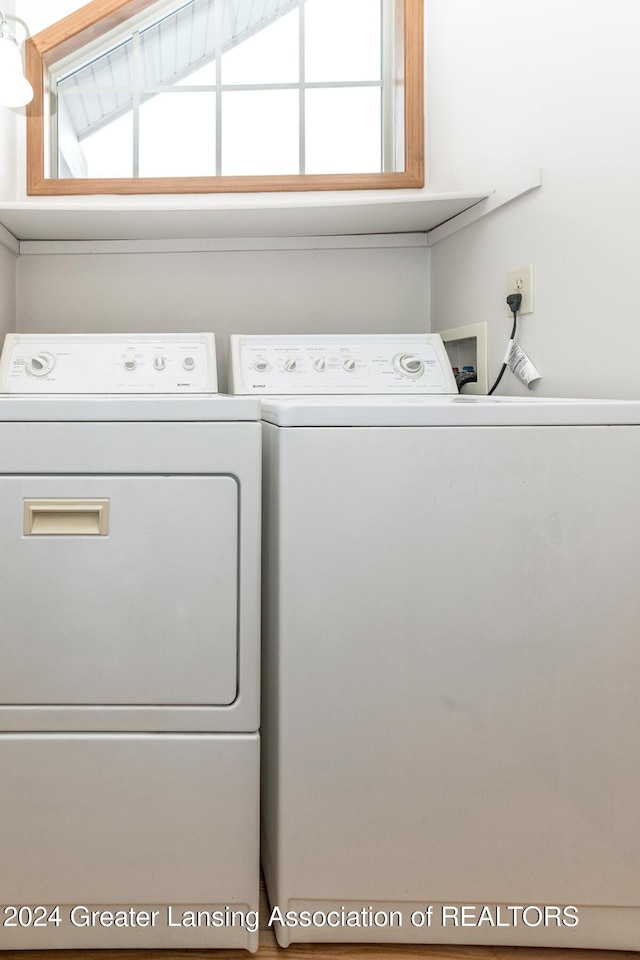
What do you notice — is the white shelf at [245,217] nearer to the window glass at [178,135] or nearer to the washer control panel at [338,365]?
the window glass at [178,135]

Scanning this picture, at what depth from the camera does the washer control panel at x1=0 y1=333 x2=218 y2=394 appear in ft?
5.54

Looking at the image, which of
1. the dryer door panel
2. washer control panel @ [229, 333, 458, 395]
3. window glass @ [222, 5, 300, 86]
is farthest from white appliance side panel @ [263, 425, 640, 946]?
window glass @ [222, 5, 300, 86]

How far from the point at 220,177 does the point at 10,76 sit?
55 centimetres

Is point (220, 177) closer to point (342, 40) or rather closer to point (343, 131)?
point (343, 131)

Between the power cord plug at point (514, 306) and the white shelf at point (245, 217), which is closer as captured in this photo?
the power cord plug at point (514, 306)

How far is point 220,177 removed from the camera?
6.18 feet

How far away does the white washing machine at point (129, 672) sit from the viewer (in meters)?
1.05

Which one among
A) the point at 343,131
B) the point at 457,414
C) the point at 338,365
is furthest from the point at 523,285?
the point at 343,131

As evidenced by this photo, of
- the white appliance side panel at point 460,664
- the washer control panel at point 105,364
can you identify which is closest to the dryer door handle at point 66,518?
the white appliance side panel at point 460,664

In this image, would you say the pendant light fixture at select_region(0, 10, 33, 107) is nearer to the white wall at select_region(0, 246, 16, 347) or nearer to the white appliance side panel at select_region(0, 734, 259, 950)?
the white wall at select_region(0, 246, 16, 347)

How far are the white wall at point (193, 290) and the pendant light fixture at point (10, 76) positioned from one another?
423mm

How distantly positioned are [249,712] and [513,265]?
113 cm

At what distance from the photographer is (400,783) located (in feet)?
3.46

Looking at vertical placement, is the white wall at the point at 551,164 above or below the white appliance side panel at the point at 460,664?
above
